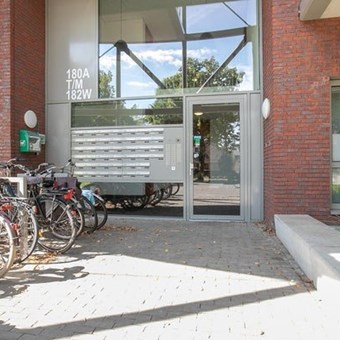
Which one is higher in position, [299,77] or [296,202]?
[299,77]

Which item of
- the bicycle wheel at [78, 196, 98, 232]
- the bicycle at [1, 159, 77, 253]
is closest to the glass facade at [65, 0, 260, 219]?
the bicycle wheel at [78, 196, 98, 232]

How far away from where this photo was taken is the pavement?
3072 mm

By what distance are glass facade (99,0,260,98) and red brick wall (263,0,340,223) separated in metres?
1.45

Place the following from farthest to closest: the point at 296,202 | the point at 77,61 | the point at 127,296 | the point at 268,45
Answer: the point at 77,61, the point at 268,45, the point at 296,202, the point at 127,296

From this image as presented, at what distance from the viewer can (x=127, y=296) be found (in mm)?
3805

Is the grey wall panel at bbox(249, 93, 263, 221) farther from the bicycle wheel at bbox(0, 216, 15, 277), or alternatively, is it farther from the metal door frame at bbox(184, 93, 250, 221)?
the bicycle wheel at bbox(0, 216, 15, 277)

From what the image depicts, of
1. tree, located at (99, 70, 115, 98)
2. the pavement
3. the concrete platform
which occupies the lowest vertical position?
the pavement

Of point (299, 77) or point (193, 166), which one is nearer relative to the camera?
point (299, 77)

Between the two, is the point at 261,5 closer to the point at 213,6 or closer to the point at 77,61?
the point at 213,6

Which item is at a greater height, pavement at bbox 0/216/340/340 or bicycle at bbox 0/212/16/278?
bicycle at bbox 0/212/16/278

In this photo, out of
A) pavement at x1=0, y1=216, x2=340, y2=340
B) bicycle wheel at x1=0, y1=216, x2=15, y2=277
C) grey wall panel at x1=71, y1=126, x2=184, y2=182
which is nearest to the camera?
pavement at x1=0, y1=216, x2=340, y2=340

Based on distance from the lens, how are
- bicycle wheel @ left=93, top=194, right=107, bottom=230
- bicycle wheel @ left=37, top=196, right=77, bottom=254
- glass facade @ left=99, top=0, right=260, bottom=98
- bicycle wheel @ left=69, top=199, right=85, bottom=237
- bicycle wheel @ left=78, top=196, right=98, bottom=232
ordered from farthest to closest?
glass facade @ left=99, top=0, right=260, bottom=98, bicycle wheel @ left=93, top=194, right=107, bottom=230, bicycle wheel @ left=78, top=196, right=98, bottom=232, bicycle wheel @ left=69, top=199, right=85, bottom=237, bicycle wheel @ left=37, top=196, right=77, bottom=254

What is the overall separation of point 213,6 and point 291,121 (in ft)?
10.9

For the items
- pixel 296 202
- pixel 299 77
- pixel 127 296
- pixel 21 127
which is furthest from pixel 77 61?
pixel 127 296
